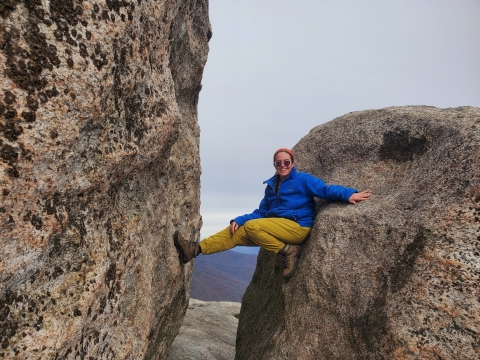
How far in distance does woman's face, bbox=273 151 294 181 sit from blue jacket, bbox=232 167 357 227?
0.55 ft

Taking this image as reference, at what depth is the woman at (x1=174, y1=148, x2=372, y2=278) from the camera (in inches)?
369

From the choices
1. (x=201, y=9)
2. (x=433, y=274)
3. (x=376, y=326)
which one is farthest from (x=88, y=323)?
(x=201, y=9)

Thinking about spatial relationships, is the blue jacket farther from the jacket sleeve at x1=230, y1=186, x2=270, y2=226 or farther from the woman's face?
the woman's face

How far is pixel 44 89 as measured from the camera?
4.88m

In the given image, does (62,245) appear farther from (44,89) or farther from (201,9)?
(201,9)

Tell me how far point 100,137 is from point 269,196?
5864 mm

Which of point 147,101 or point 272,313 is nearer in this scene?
point 147,101

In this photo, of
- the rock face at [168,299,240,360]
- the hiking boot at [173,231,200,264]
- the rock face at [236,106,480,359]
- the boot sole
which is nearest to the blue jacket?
the rock face at [236,106,480,359]

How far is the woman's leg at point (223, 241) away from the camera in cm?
962

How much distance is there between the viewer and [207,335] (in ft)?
54.1

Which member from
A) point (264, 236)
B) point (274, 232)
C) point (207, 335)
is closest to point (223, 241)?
point (264, 236)

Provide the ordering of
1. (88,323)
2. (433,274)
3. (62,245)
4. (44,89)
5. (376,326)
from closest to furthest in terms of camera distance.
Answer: (44,89)
(62,245)
(88,323)
(433,274)
(376,326)

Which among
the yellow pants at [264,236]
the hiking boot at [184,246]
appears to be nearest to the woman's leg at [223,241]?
the yellow pants at [264,236]

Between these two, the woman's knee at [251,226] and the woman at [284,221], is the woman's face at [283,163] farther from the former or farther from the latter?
the woman's knee at [251,226]
